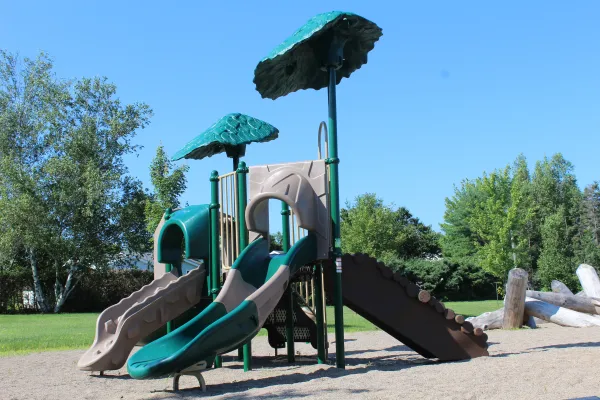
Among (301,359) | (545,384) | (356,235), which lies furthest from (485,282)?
(545,384)

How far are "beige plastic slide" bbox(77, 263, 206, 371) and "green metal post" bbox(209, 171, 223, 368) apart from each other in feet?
1.25

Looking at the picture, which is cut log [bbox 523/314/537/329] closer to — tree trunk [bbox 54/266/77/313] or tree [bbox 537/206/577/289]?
tree trunk [bbox 54/266/77/313]

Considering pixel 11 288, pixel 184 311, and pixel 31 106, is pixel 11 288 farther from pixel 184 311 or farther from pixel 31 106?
pixel 184 311

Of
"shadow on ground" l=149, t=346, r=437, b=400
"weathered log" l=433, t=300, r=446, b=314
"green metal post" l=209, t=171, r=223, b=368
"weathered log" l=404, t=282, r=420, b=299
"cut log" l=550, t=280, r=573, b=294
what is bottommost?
"shadow on ground" l=149, t=346, r=437, b=400

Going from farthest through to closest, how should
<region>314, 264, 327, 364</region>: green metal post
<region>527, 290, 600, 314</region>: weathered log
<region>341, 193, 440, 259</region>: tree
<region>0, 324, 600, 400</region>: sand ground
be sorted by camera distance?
1. <region>341, 193, 440, 259</region>: tree
2. <region>527, 290, 600, 314</region>: weathered log
3. <region>314, 264, 327, 364</region>: green metal post
4. <region>0, 324, 600, 400</region>: sand ground

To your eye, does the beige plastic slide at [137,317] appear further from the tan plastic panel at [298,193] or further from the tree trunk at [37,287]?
the tree trunk at [37,287]

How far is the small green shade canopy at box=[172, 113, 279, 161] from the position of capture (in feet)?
36.4

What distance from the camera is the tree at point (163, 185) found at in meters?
23.8

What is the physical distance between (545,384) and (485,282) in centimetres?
3400

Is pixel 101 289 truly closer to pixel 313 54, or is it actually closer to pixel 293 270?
pixel 313 54

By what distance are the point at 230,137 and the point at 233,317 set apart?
4.95 m

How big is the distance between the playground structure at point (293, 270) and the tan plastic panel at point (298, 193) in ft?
0.04

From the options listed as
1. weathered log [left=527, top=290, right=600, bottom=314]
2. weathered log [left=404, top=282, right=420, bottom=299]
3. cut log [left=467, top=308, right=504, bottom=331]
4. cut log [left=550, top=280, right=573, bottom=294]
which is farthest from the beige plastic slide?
cut log [left=550, top=280, right=573, bottom=294]

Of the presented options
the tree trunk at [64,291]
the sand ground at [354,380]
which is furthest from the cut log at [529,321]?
the tree trunk at [64,291]
